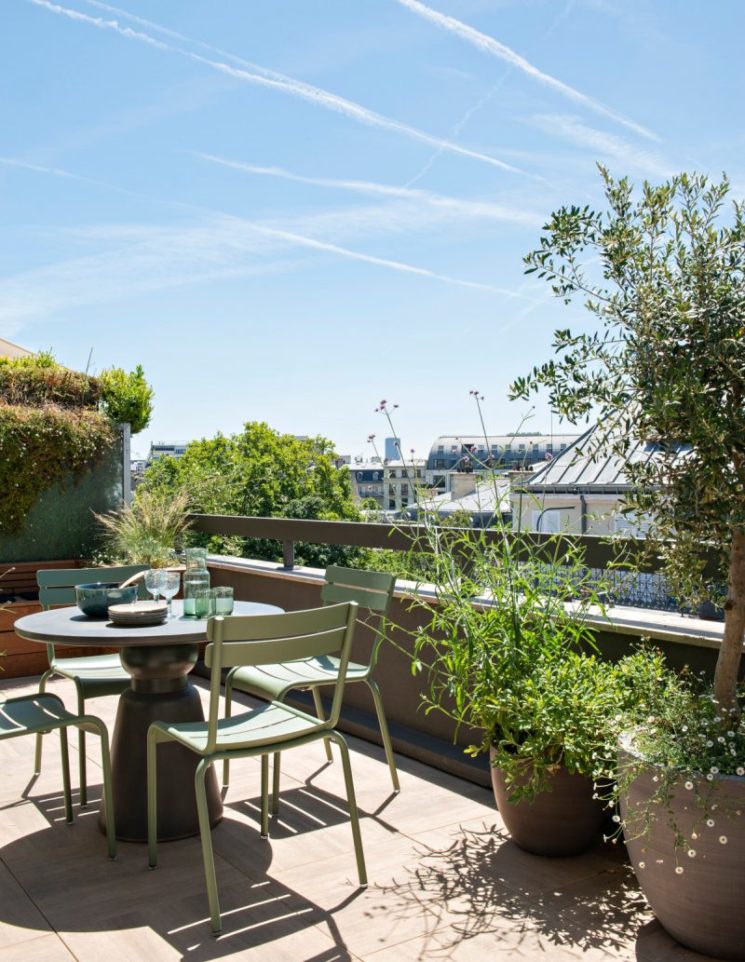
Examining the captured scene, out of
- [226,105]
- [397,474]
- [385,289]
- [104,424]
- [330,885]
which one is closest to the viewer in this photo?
[330,885]

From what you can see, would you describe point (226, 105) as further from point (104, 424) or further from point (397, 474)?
point (397, 474)

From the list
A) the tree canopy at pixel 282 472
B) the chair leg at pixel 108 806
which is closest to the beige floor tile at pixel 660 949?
the chair leg at pixel 108 806

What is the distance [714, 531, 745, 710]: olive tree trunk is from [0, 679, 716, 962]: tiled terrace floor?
2.24ft

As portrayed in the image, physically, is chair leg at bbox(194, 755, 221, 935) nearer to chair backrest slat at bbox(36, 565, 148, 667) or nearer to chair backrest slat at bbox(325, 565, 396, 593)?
chair backrest slat at bbox(325, 565, 396, 593)

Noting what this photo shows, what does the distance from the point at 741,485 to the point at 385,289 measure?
47.9ft

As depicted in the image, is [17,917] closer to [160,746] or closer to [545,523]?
[160,746]

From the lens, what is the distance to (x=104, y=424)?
720cm

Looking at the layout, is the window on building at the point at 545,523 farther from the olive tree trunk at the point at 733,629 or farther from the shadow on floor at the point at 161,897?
the shadow on floor at the point at 161,897

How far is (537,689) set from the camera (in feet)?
9.41

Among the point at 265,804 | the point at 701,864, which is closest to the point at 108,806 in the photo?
the point at 265,804

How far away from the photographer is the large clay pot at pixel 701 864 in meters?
2.21

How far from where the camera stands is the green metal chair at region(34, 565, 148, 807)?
3510 mm

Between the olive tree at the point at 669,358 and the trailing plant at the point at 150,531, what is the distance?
4264 mm

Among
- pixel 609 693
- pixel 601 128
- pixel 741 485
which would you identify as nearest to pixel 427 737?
pixel 609 693
